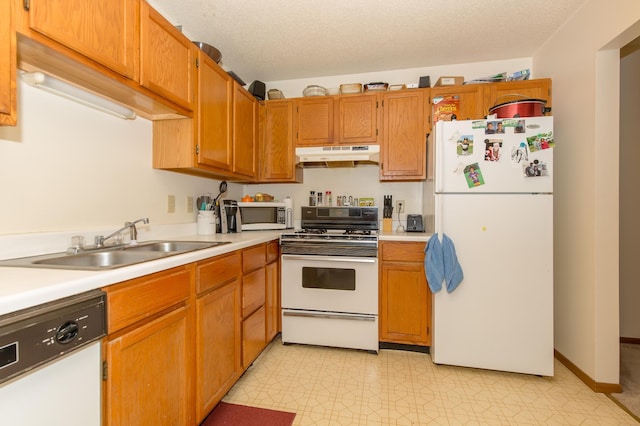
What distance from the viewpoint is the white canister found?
2242 mm

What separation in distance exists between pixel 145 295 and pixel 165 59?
4.07ft

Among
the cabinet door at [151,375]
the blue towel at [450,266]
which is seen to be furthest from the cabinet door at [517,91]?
the cabinet door at [151,375]

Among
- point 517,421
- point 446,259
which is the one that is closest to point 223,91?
point 446,259

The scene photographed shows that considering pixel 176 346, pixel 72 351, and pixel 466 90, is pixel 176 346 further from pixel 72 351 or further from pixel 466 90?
pixel 466 90

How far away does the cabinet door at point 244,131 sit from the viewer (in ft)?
7.67

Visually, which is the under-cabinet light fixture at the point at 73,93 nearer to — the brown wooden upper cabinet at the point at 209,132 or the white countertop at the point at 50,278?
the brown wooden upper cabinet at the point at 209,132

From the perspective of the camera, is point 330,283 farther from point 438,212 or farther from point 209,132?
point 209,132

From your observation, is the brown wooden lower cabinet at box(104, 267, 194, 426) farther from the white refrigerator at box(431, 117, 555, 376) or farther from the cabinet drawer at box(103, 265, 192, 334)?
the white refrigerator at box(431, 117, 555, 376)

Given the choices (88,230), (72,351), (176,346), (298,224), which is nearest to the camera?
(72,351)

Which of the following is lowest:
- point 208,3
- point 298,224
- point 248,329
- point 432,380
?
point 432,380

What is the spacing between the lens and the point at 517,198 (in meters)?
1.91

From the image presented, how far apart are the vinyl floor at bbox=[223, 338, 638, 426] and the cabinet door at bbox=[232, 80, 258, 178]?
5.09 ft

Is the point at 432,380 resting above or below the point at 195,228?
below

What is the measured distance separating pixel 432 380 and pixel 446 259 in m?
0.79
